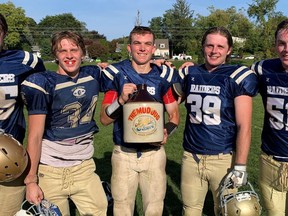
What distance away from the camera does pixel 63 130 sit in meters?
3.48

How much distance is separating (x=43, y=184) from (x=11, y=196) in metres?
0.29

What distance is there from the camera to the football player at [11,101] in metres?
3.34

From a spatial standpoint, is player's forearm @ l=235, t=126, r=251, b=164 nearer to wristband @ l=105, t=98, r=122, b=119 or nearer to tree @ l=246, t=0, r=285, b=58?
wristband @ l=105, t=98, r=122, b=119

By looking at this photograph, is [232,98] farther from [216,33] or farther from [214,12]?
[214,12]

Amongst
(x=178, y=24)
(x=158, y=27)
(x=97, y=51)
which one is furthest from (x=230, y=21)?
(x=158, y=27)

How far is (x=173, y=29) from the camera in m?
89.8

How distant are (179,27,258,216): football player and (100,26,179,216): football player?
252mm

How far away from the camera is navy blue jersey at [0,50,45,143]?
334 cm

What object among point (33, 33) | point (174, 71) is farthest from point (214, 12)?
point (174, 71)

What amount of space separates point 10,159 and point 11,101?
557mm

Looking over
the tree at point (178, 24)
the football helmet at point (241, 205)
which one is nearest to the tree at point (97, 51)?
the tree at point (178, 24)

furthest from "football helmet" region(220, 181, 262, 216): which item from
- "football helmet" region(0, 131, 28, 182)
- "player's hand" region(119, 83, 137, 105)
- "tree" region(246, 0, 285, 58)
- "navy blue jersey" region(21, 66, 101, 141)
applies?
"tree" region(246, 0, 285, 58)

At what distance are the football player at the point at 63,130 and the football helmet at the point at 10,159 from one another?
0.17 metres

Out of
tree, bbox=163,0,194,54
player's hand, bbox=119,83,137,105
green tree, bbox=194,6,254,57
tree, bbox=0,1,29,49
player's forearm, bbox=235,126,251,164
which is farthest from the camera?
tree, bbox=163,0,194,54
